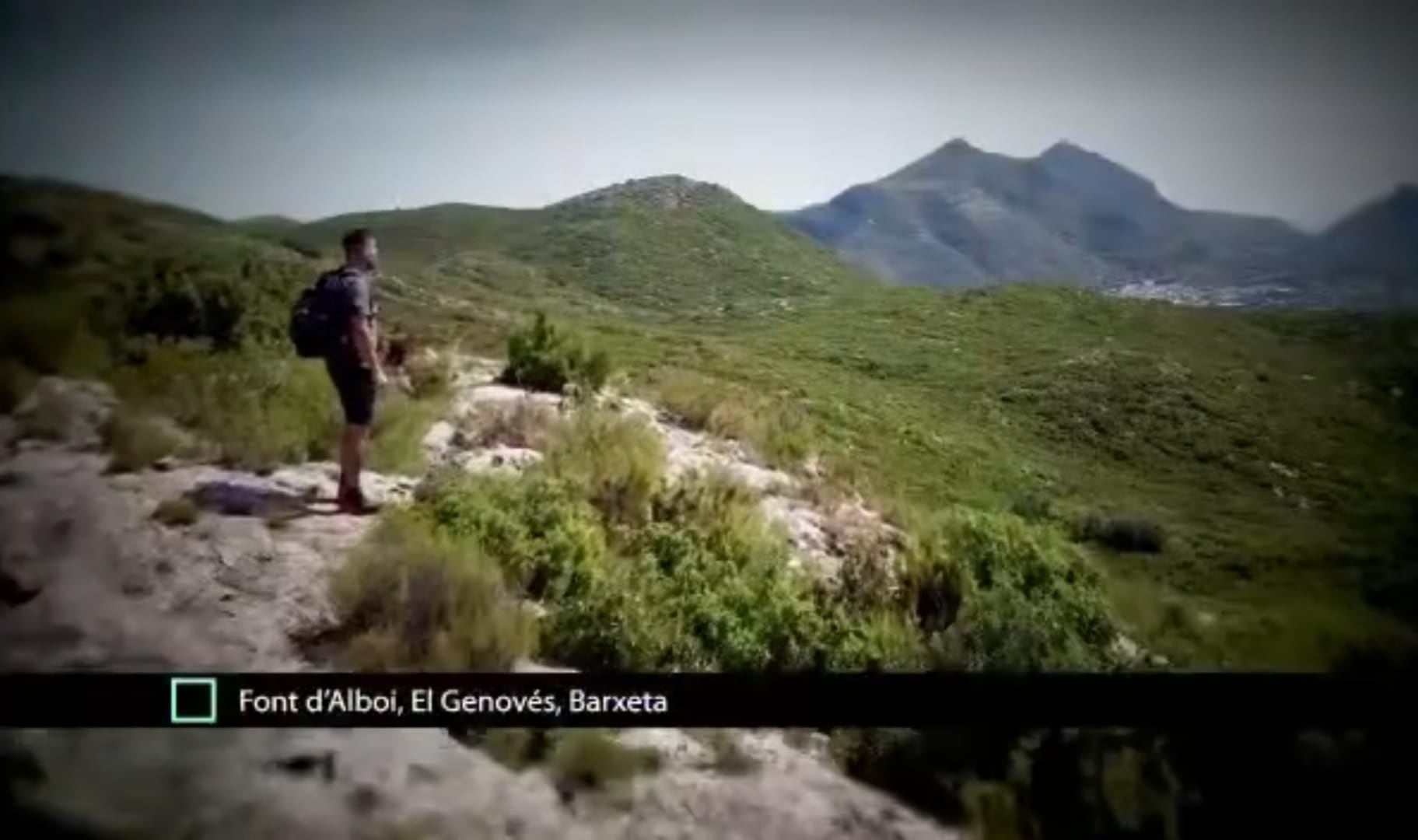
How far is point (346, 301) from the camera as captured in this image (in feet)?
11.6

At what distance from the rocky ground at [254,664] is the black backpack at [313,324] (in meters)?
0.34

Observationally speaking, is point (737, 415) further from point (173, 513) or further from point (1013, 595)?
point (173, 513)

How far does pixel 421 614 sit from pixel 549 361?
85 cm

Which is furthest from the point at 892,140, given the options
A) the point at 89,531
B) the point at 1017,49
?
the point at 89,531

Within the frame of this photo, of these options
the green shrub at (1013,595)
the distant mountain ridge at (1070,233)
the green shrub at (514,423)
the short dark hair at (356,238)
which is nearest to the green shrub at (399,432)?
the green shrub at (514,423)

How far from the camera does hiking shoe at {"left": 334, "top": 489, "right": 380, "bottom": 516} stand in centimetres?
351

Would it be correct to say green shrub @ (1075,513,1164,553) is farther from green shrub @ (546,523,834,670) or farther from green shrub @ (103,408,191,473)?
green shrub @ (103,408,191,473)

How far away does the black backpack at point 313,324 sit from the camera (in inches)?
140

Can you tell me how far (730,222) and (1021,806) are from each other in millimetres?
1910

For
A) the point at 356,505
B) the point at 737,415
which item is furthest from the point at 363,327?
the point at 737,415

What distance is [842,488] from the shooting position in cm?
380

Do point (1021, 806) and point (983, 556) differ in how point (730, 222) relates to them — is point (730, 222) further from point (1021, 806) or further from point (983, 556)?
point (1021, 806)

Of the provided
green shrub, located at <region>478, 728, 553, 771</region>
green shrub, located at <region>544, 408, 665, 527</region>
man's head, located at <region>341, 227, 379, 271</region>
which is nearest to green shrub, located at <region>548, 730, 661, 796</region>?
green shrub, located at <region>478, 728, 553, 771</region>
